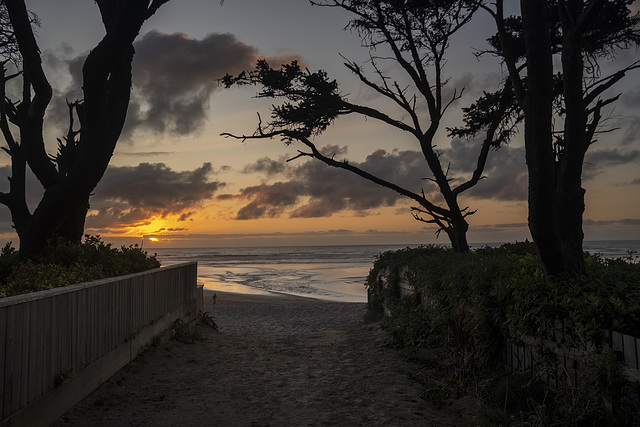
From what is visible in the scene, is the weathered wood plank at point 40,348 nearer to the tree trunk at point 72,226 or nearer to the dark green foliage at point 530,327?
the dark green foliage at point 530,327

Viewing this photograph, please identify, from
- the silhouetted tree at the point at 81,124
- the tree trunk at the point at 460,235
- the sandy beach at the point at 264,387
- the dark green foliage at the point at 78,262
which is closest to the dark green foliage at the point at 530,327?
the sandy beach at the point at 264,387

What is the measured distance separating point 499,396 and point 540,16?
4247 millimetres

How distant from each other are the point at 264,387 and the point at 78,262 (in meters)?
4.42

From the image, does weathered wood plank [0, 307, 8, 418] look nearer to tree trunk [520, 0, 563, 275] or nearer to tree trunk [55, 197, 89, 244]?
tree trunk [520, 0, 563, 275]

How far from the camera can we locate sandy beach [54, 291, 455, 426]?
5.63m

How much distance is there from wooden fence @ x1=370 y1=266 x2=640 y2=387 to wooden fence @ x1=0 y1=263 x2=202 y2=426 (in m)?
4.86

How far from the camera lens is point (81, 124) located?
431 inches

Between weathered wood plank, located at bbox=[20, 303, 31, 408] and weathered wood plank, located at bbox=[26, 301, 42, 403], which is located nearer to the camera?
weathered wood plank, located at bbox=[20, 303, 31, 408]

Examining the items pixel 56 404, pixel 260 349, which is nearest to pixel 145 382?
pixel 56 404

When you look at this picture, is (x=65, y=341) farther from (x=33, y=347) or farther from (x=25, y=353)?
(x=25, y=353)

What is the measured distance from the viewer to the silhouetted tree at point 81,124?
9.19 metres

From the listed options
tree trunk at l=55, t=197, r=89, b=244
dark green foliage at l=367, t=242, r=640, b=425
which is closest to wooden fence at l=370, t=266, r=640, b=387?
dark green foliage at l=367, t=242, r=640, b=425

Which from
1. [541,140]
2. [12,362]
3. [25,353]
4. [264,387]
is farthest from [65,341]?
[541,140]

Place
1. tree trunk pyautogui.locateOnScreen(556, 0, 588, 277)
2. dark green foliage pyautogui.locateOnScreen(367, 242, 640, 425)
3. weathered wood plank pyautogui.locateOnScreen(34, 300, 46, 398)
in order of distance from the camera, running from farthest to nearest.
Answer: tree trunk pyautogui.locateOnScreen(556, 0, 588, 277), weathered wood plank pyautogui.locateOnScreen(34, 300, 46, 398), dark green foliage pyautogui.locateOnScreen(367, 242, 640, 425)
